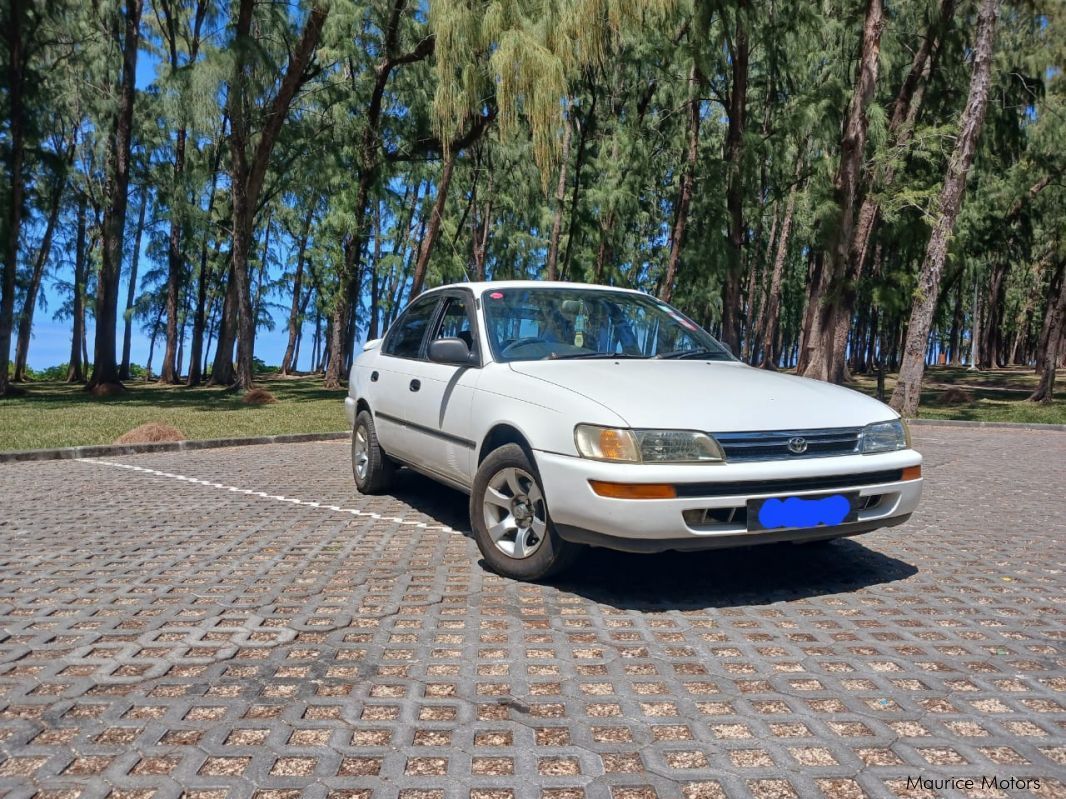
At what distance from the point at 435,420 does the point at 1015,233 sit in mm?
27977

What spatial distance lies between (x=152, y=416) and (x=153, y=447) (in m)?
5.40

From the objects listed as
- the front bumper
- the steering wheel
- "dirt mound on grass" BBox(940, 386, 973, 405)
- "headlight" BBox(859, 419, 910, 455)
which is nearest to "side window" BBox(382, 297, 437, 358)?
the steering wheel

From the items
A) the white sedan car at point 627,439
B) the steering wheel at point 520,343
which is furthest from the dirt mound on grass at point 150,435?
the steering wheel at point 520,343

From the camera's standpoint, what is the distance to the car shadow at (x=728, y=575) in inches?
169

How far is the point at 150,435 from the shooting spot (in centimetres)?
1130

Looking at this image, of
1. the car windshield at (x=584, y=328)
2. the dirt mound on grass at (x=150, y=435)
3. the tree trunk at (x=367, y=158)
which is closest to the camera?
the car windshield at (x=584, y=328)

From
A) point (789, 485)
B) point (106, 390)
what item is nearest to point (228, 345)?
point (106, 390)

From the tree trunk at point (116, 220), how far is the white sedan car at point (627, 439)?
19188mm

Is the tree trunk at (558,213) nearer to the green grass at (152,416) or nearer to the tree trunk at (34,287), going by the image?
the green grass at (152,416)

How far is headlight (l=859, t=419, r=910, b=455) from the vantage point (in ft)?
14.3

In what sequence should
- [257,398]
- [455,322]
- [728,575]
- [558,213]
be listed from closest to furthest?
[728,575] < [455,322] < [257,398] < [558,213]

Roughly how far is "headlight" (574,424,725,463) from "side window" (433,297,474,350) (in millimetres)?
1905

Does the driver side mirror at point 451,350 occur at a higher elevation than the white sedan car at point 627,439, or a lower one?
higher

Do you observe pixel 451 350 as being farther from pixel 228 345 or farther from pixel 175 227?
pixel 175 227
